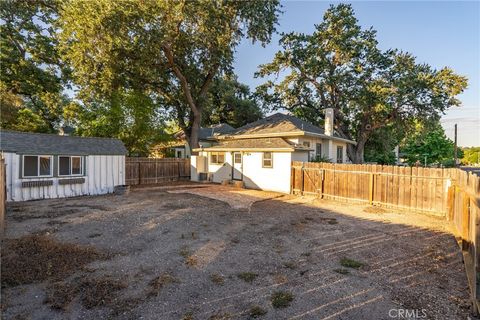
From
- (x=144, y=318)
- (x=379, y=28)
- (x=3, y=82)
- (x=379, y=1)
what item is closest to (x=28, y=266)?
(x=144, y=318)

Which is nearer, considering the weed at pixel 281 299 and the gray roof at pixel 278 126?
the weed at pixel 281 299

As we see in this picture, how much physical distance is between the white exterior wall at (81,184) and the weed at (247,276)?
36.1 feet

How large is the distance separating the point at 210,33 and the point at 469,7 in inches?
565

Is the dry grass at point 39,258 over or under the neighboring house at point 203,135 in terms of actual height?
under

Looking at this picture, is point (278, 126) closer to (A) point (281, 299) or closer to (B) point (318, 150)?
(B) point (318, 150)

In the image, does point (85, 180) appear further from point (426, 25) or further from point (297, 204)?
point (426, 25)

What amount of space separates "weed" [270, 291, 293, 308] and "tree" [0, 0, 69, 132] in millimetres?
25994

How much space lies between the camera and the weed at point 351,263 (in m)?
4.78

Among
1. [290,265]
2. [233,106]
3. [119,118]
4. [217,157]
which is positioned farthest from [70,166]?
[233,106]

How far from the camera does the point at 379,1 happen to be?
12.3 meters

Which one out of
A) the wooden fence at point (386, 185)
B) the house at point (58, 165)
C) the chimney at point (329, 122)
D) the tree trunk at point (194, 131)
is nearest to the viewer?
the wooden fence at point (386, 185)

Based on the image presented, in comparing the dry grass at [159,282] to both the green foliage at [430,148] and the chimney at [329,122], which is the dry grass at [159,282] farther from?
the green foliage at [430,148]

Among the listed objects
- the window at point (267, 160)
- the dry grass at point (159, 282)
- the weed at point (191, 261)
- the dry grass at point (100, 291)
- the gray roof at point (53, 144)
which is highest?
the gray roof at point (53, 144)

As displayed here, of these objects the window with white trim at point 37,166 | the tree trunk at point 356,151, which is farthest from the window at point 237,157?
the tree trunk at point 356,151
